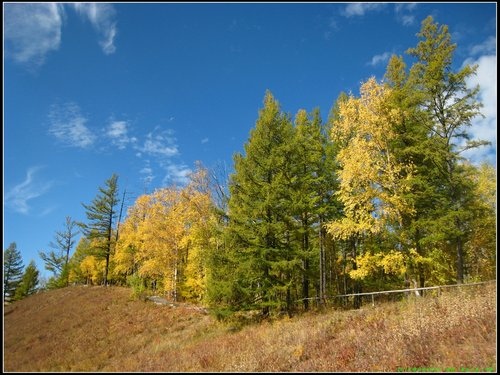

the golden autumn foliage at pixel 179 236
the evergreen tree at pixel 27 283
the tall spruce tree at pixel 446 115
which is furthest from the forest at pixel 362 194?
the evergreen tree at pixel 27 283

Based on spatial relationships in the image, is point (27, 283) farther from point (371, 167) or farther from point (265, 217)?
point (371, 167)

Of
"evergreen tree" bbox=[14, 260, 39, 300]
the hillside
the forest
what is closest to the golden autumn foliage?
the hillside

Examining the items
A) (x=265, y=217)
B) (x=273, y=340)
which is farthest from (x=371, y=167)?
(x=273, y=340)

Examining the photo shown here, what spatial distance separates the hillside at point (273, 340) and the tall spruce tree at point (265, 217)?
1.97 metres

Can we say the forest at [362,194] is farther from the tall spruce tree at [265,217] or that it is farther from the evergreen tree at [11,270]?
the evergreen tree at [11,270]

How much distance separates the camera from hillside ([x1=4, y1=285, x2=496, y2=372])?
31.7 feet

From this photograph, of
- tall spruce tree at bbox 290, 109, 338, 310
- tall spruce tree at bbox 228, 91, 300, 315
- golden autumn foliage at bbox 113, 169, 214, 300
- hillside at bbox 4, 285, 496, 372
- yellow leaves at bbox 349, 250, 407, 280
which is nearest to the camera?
hillside at bbox 4, 285, 496, 372

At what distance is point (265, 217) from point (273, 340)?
291 inches

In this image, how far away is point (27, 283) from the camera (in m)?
62.6

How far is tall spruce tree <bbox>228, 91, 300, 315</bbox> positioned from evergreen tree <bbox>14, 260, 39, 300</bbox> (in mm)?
56551

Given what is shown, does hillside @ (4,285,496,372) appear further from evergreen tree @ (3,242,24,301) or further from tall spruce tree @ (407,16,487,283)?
evergreen tree @ (3,242,24,301)

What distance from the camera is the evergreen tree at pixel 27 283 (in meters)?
61.3

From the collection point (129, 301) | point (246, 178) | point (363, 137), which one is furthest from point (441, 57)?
point (129, 301)

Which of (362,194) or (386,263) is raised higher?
(362,194)
